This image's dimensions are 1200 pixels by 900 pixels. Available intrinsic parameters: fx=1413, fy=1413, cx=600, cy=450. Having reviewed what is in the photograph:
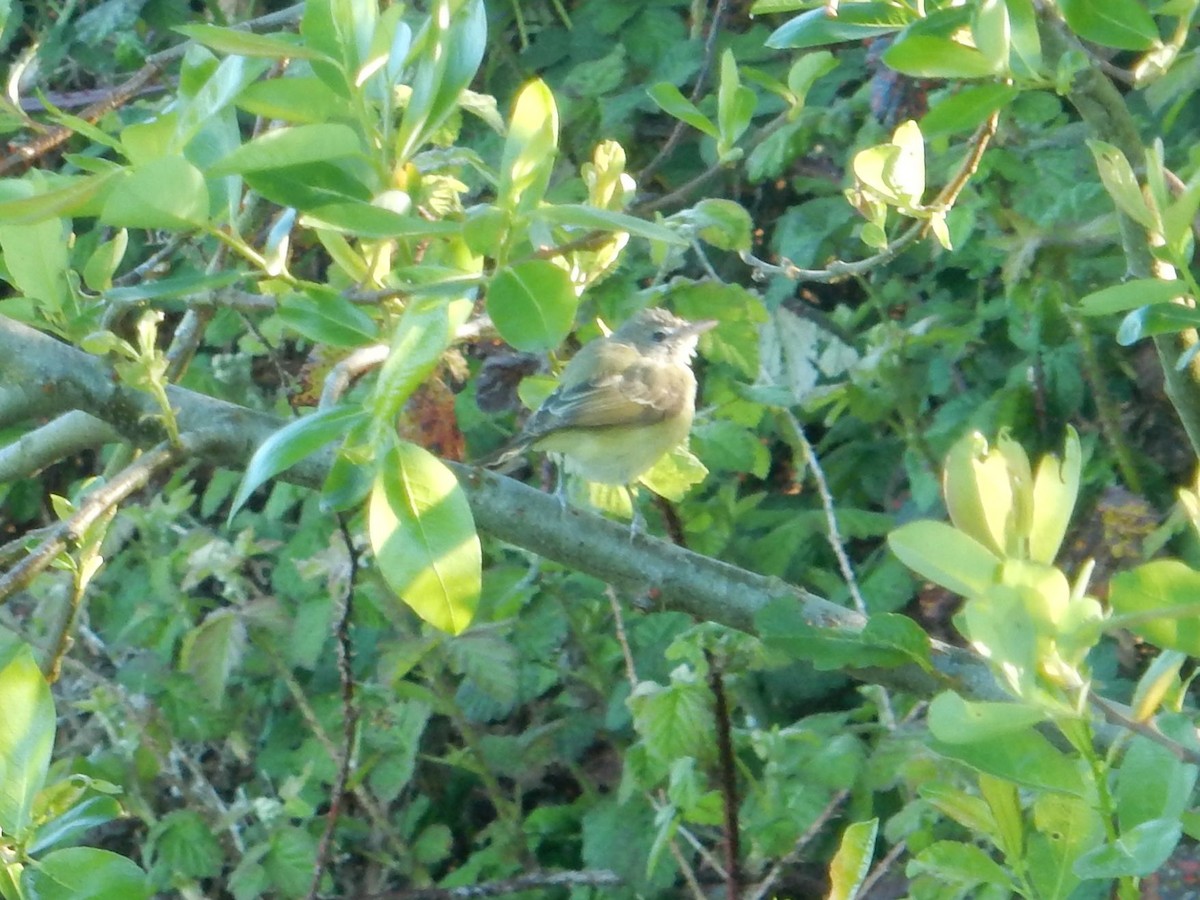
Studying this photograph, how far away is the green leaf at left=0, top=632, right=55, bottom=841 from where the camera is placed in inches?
37.6

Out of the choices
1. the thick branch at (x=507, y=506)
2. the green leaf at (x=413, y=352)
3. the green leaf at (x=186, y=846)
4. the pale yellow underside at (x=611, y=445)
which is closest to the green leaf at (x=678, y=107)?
the thick branch at (x=507, y=506)

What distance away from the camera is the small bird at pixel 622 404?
8.32 ft

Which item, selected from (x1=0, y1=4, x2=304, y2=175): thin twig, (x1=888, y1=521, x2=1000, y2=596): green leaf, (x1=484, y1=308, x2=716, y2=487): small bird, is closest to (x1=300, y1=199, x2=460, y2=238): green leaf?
(x1=888, y1=521, x2=1000, y2=596): green leaf

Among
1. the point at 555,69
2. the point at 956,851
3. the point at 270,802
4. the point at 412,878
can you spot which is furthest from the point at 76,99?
the point at 956,851

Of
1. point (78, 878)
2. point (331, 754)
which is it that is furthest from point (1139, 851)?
point (331, 754)

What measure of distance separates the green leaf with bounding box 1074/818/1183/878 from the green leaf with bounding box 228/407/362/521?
1.76 ft

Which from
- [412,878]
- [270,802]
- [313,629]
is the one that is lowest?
[412,878]

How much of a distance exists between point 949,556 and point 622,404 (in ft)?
7.16

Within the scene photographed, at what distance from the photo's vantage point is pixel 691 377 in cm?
315

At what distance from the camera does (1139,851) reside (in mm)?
771

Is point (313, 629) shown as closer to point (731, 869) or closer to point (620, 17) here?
point (731, 869)

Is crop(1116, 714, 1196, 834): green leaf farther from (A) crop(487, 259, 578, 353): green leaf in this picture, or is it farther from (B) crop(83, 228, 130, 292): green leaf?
(B) crop(83, 228, 130, 292): green leaf

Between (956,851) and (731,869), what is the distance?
35.0 inches

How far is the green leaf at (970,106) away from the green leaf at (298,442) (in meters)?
0.56
